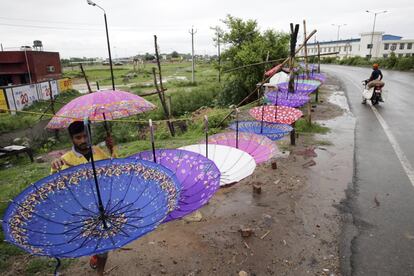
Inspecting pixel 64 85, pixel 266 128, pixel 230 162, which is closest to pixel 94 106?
pixel 230 162

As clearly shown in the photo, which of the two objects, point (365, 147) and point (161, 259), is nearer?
point (161, 259)

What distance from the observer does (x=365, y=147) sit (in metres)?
8.74

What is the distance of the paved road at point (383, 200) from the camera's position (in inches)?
159

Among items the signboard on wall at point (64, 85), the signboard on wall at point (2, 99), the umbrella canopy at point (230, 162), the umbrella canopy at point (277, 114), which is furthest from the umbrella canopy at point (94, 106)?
the signboard on wall at point (64, 85)

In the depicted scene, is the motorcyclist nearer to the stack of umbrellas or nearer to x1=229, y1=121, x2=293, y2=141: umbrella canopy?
x1=229, y1=121, x2=293, y2=141: umbrella canopy

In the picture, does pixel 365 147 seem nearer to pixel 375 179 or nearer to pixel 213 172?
pixel 375 179

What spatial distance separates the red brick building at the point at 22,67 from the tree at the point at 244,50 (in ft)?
61.9

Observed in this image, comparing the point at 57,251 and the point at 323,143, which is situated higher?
the point at 57,251

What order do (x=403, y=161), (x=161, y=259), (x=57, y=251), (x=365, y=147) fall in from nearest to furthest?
(x=57, y=251), (x=161, y=259), (x=403, y=161), (x=365, y=147)

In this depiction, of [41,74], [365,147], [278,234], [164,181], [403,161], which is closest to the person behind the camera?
[164,181]

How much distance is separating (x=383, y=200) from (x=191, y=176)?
4.38 metres

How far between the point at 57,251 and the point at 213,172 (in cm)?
177

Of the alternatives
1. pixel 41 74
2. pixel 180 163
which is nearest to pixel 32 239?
pixel 180 163

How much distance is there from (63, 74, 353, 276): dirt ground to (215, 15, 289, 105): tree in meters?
12.8
